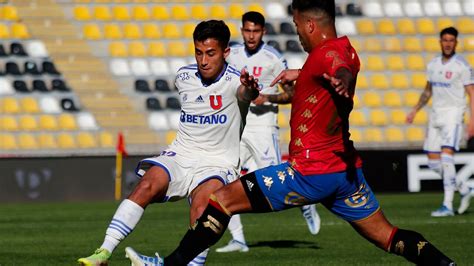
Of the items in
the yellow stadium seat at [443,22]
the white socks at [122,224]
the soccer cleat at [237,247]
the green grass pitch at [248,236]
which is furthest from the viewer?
the yellow stadium seat at [443,22]

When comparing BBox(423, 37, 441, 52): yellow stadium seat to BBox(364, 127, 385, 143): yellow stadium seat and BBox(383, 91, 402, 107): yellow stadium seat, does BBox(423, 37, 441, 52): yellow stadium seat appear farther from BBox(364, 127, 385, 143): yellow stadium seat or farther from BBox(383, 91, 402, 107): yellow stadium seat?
BBox(364, 127, 385, 143): yellow stadium seat

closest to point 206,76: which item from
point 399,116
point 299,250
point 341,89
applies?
point 341,89

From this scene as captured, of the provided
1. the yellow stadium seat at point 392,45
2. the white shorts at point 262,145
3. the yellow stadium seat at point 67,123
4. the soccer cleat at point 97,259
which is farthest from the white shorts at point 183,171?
the yellow stadium seat at point 392,45

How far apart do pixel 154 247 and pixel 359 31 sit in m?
14.8

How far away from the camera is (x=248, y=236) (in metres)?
13.7

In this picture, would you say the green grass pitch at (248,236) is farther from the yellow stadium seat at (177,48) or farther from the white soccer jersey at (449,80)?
the yellow stadium seat at (177,48)

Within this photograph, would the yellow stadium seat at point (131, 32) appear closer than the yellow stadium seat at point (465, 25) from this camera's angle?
Yes

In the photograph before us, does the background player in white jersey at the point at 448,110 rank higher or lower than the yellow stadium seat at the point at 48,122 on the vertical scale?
higher

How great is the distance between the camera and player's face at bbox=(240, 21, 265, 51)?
12406mm

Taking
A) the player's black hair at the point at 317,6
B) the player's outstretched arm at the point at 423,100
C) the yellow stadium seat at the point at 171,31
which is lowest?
the player's outstretched arm at the point at 423,100

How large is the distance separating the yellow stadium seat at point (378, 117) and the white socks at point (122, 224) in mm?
16878

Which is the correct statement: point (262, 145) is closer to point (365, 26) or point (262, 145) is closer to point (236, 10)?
point (236, 10)

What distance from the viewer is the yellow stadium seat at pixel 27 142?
23250 mm

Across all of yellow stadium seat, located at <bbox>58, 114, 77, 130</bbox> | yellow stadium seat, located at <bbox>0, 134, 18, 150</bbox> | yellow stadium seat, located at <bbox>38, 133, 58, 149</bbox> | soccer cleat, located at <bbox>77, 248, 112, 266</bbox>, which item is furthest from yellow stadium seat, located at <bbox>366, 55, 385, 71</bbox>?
soccer cleat, located at <bbox>77, 248, 112, 266</bbox>
